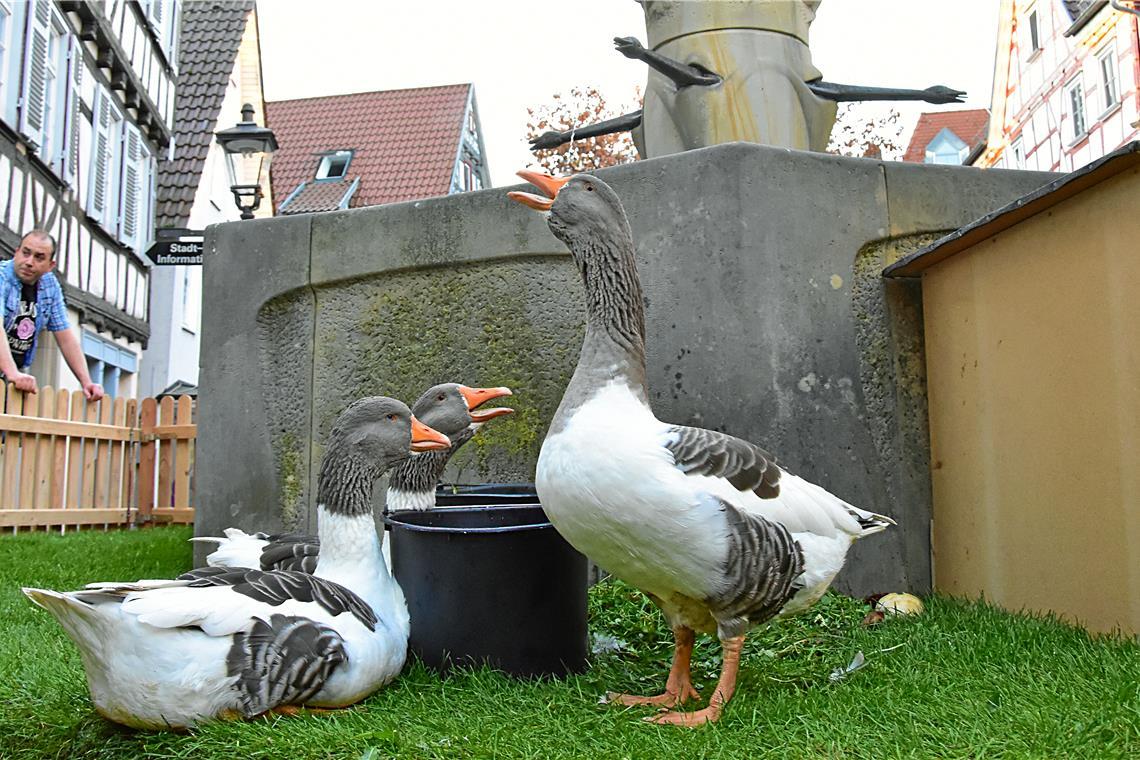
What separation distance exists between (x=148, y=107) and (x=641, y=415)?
17470 millimetres

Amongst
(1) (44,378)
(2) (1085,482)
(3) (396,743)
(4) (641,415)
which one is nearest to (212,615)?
(3) (396,743)

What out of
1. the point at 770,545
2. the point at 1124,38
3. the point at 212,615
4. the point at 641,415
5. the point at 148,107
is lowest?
the point at 212,615

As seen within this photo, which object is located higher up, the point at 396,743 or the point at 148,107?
the point at 148,107

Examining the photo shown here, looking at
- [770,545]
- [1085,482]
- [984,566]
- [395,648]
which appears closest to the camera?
[770,545]

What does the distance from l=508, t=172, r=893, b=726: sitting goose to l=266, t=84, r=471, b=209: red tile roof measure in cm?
2547

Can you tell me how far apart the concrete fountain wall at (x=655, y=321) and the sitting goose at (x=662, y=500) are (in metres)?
1.19

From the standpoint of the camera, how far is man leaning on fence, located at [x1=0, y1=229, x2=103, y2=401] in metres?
7.06

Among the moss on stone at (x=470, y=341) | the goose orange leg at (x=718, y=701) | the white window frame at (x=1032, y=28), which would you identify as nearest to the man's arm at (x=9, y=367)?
the moss on stone at (x=470, y=341)

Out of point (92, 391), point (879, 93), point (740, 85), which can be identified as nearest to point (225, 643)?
point (740, 85)

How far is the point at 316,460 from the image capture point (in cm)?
489

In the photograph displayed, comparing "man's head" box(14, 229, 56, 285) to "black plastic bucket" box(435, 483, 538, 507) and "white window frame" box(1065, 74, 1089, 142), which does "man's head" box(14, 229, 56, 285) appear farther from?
"white window frame" box(1065, 74, 1089, 142)

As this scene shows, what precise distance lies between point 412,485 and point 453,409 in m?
0.36

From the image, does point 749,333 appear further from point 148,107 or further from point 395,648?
point 148,107

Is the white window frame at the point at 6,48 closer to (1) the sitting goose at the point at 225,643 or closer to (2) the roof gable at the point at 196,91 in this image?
(2) the roof gable at the point at 196,91
